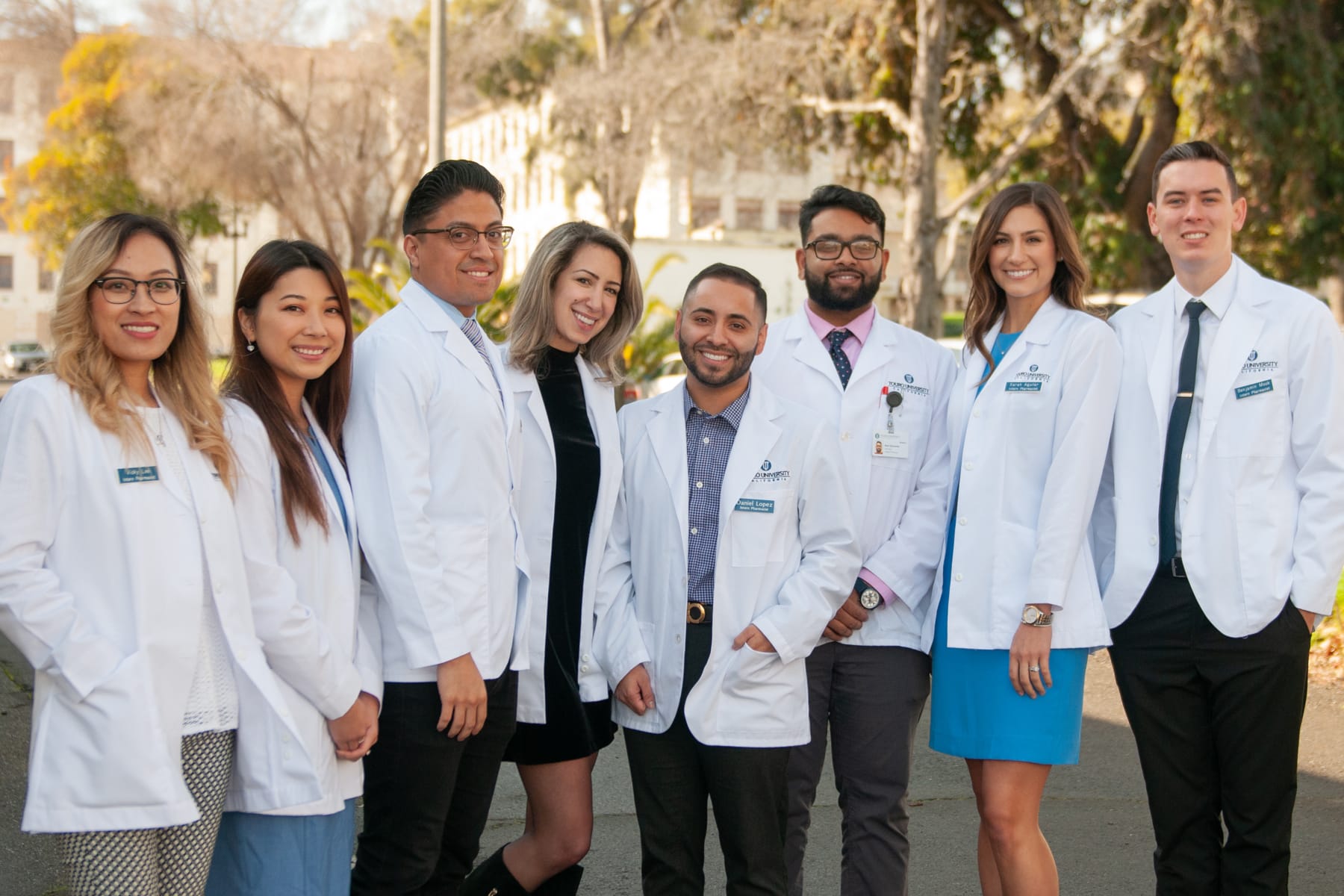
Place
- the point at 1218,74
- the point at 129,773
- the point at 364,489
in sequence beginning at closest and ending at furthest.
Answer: the point at 129,773 → the point at 364,489 → the point at 1218,74

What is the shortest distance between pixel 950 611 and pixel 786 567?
0.53 meters

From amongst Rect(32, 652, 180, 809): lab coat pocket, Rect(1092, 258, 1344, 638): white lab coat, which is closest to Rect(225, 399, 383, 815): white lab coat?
Rect(32, 652, 180, 809): lab coat pocket

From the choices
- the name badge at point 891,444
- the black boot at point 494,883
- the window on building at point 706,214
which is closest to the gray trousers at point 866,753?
the name badge at point 891,444

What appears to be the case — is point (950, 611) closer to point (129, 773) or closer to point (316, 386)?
point (316, 386)

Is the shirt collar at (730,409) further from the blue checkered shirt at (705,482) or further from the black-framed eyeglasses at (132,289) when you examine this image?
the black-framed eyeglasses at (132,289)

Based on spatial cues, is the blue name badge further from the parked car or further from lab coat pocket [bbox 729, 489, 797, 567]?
the parked car

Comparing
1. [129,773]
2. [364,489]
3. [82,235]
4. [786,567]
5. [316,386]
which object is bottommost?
[129,773]

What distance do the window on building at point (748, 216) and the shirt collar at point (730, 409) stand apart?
174 feet

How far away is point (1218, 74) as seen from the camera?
15766mm

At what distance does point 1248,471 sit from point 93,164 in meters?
35.0

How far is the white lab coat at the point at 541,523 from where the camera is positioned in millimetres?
3814

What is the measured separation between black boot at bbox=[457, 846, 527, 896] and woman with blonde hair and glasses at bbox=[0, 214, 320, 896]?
1.16m

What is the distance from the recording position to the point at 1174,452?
390 cm

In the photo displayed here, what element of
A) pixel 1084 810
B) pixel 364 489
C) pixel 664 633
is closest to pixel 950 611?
pixel 664 633
